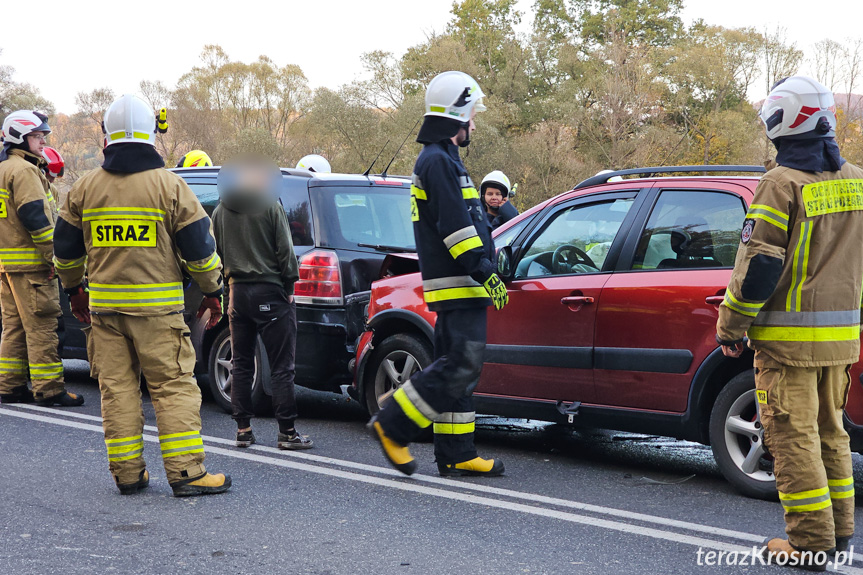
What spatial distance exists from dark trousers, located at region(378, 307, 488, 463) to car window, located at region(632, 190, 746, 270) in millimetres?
1007

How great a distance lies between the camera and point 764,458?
482 cm

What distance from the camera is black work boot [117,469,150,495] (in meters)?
4.89

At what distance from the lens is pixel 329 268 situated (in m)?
6.66

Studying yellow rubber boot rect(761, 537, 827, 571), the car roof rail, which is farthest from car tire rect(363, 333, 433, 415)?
yellow rubber boot rect(761, 537, 827, 571)

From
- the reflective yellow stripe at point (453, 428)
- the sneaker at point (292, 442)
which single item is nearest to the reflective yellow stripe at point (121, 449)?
the sneaker at point (292, 442)

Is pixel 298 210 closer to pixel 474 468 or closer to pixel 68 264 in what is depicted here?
pixel 68 264

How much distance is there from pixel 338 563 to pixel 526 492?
1438mm

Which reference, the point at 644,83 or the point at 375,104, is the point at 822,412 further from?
the point at 375,104

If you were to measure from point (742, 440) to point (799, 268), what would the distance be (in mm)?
1392

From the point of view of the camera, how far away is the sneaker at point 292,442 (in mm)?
6000

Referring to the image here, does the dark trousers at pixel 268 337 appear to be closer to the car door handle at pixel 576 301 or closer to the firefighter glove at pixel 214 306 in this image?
the firefighter glove at pixel 214 306

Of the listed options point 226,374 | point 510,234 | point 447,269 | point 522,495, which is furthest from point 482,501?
A: point 226,374

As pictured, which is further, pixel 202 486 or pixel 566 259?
pixel 566 259

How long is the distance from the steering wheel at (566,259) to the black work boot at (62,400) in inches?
159
